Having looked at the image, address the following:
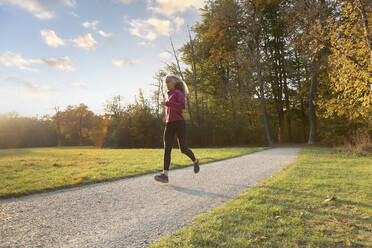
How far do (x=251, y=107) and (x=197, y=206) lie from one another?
22486 mm

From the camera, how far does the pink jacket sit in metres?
4.87

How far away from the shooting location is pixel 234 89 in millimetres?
24391

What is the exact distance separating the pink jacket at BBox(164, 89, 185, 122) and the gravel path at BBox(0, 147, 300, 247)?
1.44m

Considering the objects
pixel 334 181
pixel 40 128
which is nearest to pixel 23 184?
pixel 334 181

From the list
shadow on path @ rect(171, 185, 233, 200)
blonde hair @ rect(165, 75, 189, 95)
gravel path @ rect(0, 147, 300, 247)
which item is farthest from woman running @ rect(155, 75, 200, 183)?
gravel path @ rect(0, 147, 300, 247)

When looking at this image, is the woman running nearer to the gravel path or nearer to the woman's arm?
the woman's arm

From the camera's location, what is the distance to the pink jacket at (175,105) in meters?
4.87

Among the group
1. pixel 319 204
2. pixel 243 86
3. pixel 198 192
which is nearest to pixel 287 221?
pixel 319 204

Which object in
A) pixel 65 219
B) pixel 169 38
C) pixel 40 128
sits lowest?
pixel 65 219

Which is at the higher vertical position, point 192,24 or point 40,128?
point 192,24

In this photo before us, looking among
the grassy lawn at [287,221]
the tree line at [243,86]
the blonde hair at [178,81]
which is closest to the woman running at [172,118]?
the blonde hair at [178,81]

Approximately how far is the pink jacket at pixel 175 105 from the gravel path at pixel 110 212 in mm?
1440

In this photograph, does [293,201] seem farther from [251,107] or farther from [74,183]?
[251,107]

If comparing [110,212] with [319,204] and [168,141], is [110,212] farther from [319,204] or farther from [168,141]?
[319,204]
